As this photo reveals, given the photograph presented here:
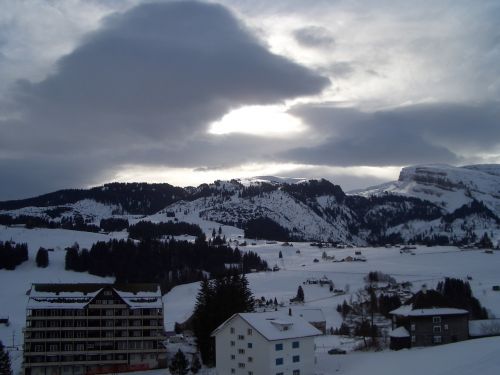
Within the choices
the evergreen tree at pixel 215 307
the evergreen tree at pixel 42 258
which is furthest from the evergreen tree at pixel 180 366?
the evergreen tree at pixel 42 258

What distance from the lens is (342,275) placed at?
158 meters

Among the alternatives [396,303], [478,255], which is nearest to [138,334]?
[396,303]

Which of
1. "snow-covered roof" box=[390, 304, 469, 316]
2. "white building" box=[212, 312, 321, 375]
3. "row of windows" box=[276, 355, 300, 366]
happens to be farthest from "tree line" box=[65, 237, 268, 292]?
"row of windows" box=[276, 355, 300, 366]

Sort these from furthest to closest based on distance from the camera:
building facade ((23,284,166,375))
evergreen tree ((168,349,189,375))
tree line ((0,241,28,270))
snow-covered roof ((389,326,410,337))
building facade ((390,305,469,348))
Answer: tree line ((0,241,28,270))
building facade ((23,284,166,375))
building facade ((390,305,469,348))
snow-covered roof ((389,326,410,337))
evergreen tree ((168,349,189,375))

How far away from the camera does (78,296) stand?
74.8m

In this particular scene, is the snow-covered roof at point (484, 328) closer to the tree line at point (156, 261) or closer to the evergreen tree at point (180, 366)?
the evergreen tree at point (180, 366)

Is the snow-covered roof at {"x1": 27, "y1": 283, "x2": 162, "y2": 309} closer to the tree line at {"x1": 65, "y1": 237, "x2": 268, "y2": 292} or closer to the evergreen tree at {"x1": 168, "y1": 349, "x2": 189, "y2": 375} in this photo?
the evergreen tree at {"x1": 168, "y1": 349, "x2": 189, "y2": 375}

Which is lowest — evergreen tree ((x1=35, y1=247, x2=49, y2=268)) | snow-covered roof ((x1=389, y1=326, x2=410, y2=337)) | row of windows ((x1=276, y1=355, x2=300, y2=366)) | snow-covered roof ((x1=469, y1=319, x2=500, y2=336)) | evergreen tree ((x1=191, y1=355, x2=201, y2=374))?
evergreen tree ((x1=191, y1=355, x2=201, y2=374))

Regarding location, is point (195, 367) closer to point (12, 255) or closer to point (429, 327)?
point (429, 327)

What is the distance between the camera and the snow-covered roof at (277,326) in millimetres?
56094

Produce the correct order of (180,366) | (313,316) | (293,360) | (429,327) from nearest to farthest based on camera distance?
(293,360) < (180,366) < (429,327) < (313,316)

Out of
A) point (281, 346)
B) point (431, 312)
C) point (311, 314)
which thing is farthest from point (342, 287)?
point (281, 346)

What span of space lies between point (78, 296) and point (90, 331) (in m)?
4.57

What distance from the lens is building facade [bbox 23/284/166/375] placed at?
7162 cm
